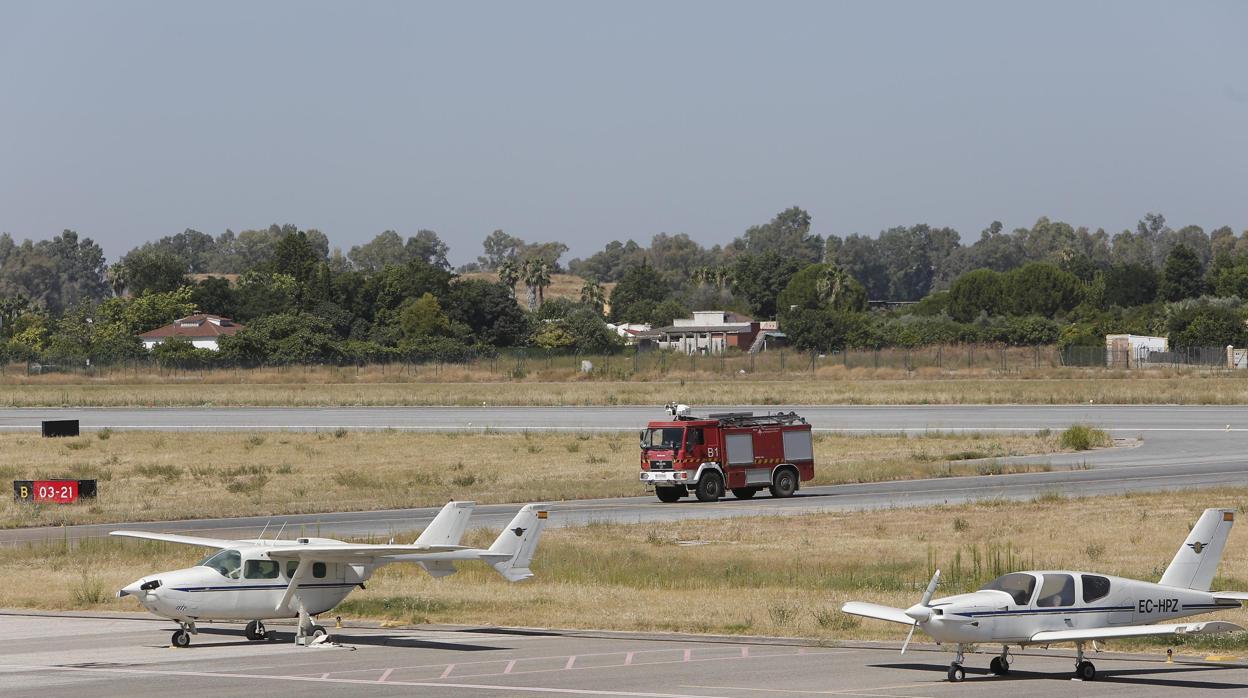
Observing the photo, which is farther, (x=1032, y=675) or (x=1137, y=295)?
(x=1137, y=295)

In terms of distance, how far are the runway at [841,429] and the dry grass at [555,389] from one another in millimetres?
4451

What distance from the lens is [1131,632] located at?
19.7 metres

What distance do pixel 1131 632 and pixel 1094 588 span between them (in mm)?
1335

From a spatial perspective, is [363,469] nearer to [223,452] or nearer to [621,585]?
[223,452]

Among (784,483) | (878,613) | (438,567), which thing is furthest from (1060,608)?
(784,483)

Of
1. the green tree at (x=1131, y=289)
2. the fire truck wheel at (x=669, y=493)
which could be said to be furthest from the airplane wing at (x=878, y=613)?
the green tree at (x=1131, y=289)

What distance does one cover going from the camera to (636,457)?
63.8 m

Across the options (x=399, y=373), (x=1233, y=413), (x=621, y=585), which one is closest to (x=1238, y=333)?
(x=1233, y=413)

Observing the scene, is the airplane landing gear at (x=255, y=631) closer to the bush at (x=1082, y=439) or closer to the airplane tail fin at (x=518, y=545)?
the airplane tail fin at (x=518, y=545)

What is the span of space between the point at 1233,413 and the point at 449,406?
47.3 meters

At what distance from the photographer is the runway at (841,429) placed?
148 ft

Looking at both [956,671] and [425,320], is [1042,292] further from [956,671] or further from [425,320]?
[956,671]

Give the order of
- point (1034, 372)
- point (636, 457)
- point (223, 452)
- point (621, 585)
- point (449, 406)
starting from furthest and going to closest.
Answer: point (1034, 372), point (449, 406), point (223, 452), point (636, 457), point (621, 585)

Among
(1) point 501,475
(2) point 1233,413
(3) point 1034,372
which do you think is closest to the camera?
(1) point 501,475
